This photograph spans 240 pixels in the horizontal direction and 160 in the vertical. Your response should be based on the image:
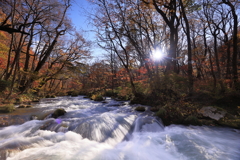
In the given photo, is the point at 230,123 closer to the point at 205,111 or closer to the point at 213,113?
the point at 213,113

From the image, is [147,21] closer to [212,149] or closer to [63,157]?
[212,149]

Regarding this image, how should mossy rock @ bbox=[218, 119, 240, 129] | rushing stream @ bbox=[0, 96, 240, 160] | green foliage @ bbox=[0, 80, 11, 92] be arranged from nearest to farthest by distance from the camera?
rushing stream @ bbox=[0, 96, 240, 160]
mossy rock @ bbox=[218, 119, 240, 129]
green foliage @ bbox=[0, 80, 11, 92]

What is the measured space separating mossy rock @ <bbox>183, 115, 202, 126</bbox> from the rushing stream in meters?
0.25

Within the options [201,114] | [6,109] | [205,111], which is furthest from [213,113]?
[6,109]

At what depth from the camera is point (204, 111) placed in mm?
6309

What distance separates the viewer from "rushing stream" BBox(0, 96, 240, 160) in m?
3.53

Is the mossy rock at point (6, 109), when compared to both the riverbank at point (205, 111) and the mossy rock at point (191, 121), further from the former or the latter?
the mossy rock at point (191, 121)

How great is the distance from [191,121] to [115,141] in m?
3.91

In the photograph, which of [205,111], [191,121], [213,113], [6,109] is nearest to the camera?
[191,121]

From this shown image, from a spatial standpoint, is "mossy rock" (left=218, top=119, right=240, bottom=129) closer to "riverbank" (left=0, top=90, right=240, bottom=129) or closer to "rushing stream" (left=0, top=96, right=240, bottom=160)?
"riverbank" (left=0, top=90, right=240, bottom=129)

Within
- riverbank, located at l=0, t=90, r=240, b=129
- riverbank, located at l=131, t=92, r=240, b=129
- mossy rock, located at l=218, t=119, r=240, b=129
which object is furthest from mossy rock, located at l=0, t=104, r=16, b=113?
mossy rock, located at l=218, t=119, r=240, b=129

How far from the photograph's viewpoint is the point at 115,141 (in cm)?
468

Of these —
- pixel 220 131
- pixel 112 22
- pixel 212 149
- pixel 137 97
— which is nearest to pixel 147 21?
pixel 112 22

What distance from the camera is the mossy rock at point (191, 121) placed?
5870 mm
